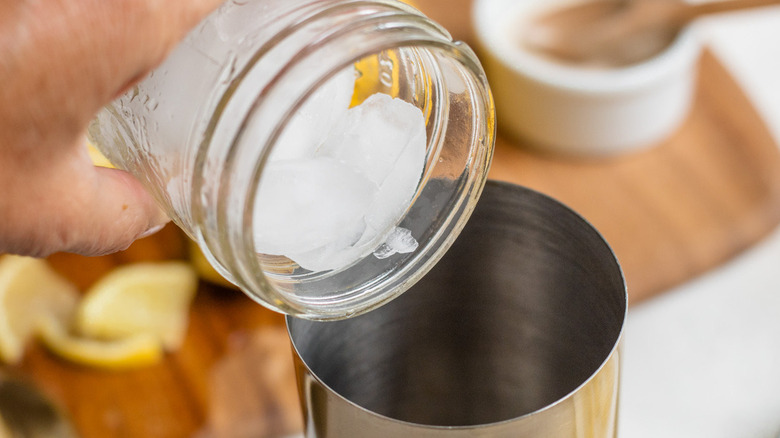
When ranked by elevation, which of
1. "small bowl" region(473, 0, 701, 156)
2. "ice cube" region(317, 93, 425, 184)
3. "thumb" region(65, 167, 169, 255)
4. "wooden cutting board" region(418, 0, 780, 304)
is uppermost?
"ice cube" region(317, 93, 425, 184)

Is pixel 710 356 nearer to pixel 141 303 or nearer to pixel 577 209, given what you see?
pixel 577 209

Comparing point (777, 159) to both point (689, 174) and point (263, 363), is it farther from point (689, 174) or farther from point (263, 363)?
point (263, 363)

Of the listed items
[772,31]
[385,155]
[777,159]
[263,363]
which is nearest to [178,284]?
[263,363]

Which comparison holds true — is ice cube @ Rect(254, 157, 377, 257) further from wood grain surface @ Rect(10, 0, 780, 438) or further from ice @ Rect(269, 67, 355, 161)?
wood grain surface @ Rect(10, 0, 780, 438)

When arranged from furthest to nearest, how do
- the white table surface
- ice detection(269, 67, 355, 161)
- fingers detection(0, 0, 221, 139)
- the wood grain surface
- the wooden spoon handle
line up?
the wooden spoon handle → the wood grain surface → the white table surface → ice detection(269, 67, 355, 161) → fingers detection(0, 0, 221, 139)

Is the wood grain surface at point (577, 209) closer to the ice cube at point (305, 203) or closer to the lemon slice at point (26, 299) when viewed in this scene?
the lemon slice at point (26, 299)

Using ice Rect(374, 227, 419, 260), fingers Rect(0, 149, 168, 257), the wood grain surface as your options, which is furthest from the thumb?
the wood grain surface
